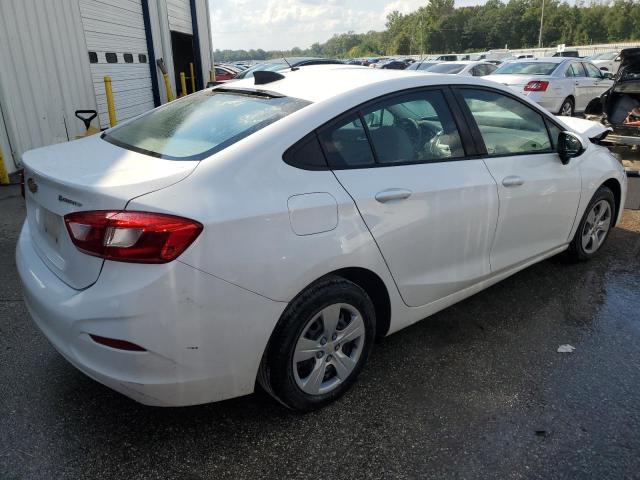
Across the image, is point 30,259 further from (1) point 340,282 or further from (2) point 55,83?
(2) point 55,83

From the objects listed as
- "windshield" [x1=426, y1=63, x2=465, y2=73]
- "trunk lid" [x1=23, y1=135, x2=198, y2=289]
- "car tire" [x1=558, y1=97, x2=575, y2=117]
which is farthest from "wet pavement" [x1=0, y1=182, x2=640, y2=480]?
"windshield" [x1=426, y1=63, x2=465, y2=73]

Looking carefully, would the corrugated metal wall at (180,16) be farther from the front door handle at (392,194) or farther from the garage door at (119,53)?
the front door handle at (392,194)

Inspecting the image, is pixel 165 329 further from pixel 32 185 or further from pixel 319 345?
pixel 32 185

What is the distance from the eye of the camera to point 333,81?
2805mm

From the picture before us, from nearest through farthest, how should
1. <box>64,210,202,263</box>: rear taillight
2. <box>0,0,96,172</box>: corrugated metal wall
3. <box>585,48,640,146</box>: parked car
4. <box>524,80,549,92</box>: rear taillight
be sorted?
1. <box>64,210,202,263</box>: rear taillight
2. <box>0,0,96,172</box>: corrugated metal wall
3. <box>585,48,640,146</box>: parked car
4. <box>524,80,549,92</box>: rear taillight

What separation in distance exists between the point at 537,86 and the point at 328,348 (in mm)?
10931

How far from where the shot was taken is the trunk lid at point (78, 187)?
6.61 ft

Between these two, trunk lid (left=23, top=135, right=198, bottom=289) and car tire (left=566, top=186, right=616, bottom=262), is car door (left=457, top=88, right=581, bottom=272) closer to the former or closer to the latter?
car tire (left=566, top=186, right=616, bottom=262)

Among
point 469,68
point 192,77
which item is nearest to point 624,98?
point 469,68

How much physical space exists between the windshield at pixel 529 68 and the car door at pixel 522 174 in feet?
31.1

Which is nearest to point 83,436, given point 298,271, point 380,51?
point 298,271

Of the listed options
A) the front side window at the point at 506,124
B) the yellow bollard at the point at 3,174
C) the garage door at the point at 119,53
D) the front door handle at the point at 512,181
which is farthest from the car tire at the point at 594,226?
the garage door at the point at 119,53

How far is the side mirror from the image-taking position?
355 cm

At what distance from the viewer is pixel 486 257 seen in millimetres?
3186
